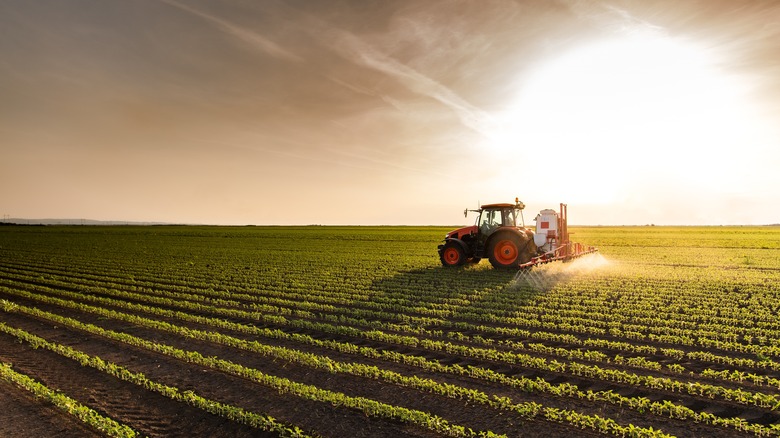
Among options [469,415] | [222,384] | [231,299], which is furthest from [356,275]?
[469,415]

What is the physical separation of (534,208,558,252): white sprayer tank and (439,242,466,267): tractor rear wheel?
9.28 feet

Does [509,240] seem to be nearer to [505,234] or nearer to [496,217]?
[505,234]

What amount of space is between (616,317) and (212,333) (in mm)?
8279

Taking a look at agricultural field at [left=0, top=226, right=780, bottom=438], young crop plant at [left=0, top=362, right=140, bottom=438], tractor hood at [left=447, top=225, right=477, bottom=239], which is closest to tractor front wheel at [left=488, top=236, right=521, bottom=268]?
tractor hood at [left=447, top=225, right=477, bottom=239]

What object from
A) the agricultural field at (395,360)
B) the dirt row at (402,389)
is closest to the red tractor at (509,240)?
the agricultural field at (395,360)

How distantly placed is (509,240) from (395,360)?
407 inches

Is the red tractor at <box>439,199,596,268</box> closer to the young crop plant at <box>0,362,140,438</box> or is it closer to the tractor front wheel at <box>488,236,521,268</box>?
the tractor front wheel at <box>488,236,521,268</box>

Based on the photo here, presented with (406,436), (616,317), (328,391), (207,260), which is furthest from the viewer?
(207,260)

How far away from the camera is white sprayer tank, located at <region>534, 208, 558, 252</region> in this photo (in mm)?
17594

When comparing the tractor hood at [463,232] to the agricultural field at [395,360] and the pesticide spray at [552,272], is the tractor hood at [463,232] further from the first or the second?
the agricultural field at [395,360]

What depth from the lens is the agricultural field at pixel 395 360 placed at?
5.36 m

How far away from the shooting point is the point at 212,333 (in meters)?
9.01

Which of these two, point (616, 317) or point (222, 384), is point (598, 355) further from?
point (222, 384)

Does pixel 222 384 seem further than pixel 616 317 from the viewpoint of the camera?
No
